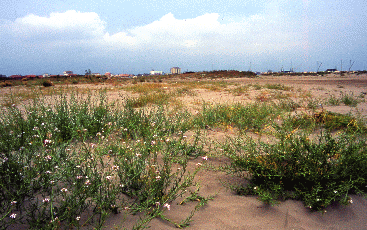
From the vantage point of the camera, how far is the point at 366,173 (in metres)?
2.05

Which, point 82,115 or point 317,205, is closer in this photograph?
point 317,205

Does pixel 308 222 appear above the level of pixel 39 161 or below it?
below

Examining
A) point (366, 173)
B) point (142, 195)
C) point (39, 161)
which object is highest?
point (39, 161)

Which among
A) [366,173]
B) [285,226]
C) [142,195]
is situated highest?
[366,173]

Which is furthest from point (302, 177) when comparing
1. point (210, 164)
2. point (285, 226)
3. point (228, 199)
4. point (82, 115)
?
point (82, 115)

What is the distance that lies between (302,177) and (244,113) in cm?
288

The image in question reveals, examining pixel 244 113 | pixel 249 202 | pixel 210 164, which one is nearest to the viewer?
pixel 249 202

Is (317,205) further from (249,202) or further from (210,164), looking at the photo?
(210,164)

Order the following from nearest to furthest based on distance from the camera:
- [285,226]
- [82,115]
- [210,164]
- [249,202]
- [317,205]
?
[285,226] → [317,205] → [249,202] → [210,164] → [82,115]

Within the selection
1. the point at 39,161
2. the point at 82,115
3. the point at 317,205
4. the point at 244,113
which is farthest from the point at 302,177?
the point at 82,115

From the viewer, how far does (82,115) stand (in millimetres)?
4004

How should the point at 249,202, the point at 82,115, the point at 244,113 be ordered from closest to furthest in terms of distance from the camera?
the point at 249,202 → the point at 82,115 → the point at 244,113

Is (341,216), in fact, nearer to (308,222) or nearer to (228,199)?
(308,222)

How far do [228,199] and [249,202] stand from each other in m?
0.20
